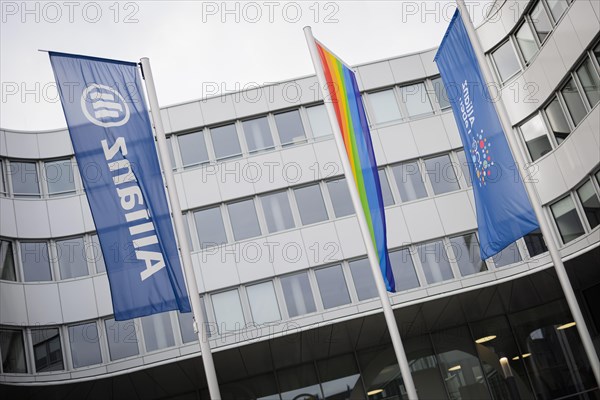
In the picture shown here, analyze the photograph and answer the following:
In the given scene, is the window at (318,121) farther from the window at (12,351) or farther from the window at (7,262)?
the window at (12,351)

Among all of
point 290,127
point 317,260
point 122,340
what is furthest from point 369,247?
point 290,127

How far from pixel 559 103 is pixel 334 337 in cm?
991

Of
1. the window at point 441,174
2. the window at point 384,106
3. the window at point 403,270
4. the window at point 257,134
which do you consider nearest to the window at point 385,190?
the window at point 441,174

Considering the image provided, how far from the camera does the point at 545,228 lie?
14.1m

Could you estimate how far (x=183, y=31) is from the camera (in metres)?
67.9

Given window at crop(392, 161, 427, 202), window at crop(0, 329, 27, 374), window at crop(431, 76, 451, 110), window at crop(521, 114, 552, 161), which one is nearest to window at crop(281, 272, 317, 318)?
window at crop(392, 161, 427, 202)

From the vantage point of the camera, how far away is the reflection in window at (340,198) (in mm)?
23906

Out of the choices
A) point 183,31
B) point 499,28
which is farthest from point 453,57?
point 183,31

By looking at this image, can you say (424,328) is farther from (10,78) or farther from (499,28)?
(10,78)

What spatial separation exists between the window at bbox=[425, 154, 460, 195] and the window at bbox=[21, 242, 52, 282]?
13.0 meters

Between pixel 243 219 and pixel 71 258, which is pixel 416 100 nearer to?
pixel 243 219

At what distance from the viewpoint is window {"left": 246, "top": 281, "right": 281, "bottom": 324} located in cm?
2269

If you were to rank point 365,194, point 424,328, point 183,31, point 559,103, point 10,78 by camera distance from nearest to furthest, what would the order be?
point 365,194 < point 559,103 < point 10,78 < point 424,328 < point 183,31

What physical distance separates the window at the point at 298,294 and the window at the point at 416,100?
706 centimetres
